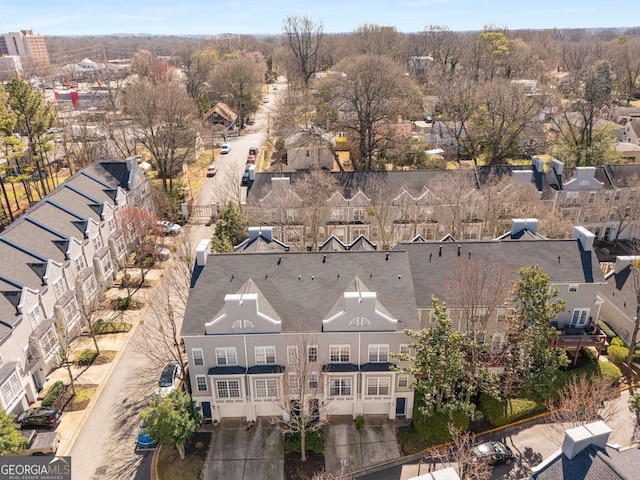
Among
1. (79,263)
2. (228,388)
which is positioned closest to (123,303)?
(79,263)

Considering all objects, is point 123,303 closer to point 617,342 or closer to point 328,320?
point 328,320

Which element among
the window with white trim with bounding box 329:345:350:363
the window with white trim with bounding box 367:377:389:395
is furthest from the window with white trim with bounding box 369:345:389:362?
the window with white trim with bounding box 329:345:350:363

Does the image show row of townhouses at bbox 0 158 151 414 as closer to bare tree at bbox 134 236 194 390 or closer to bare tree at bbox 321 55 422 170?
bare tree at bbox 134 236 194 390

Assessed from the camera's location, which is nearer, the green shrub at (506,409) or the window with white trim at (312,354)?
the window with white trim at (312,354)

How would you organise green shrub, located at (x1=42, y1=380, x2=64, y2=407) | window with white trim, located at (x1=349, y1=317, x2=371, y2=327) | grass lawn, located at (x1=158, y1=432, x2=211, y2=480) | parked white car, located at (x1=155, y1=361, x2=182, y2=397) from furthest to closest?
parked white car, located at (x1=155, y1=361, x2=182, y2=397), green shrub, located at (x1=42, y1=380, x2=64, y2=407), window with white trim, located at (x1=349, y1=317, x2=371, y2=327), grass lawn, located at (x1=158, y1=432, x2=211, y2=480)

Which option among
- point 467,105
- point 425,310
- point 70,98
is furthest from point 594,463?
point 70,98

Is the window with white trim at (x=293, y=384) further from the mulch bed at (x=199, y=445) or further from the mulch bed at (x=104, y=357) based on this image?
the mulch bed at (x=104, y=357)

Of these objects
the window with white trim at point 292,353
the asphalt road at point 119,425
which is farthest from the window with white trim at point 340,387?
the asphalt road at point 119,425
